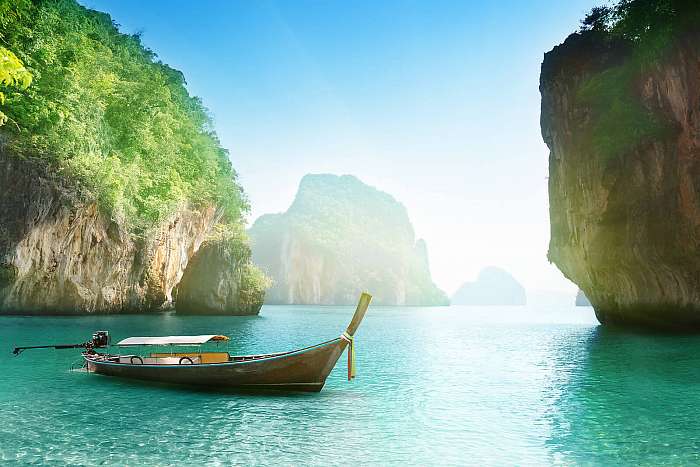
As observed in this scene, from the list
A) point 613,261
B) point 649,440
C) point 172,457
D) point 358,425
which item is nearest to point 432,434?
point 358,425

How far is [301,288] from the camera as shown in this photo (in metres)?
173

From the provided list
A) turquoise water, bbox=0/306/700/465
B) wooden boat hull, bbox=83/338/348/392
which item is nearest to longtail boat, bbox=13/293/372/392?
wooden boat hull, bbox=83/338/348/392

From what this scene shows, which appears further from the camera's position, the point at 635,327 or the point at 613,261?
the point at 635,327

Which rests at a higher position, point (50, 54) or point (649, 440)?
point (50, 54)

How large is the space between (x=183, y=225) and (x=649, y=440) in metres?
50.8

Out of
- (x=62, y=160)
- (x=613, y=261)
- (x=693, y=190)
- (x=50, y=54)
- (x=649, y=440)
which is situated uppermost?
(x=50, y=54)

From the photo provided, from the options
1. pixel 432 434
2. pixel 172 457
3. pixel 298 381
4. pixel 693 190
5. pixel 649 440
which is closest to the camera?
pixel 172 457

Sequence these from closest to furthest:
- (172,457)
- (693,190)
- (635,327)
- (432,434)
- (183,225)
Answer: (172,457)
(432,434)
(693,190)
(635,327)
(183,225)

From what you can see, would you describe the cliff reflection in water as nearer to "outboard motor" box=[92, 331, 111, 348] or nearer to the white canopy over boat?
the white canopy over boat

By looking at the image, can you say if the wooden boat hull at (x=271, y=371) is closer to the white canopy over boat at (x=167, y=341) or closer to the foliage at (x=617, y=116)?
the white canopy over boat at (x=167, y=341)

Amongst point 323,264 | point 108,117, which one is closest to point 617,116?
point 108,117

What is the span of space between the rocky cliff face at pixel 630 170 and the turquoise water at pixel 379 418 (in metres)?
13.8

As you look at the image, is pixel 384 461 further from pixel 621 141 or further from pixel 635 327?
pixel 635 327

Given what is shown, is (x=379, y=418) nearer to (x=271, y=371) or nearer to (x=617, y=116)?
(x=271, y=371)
